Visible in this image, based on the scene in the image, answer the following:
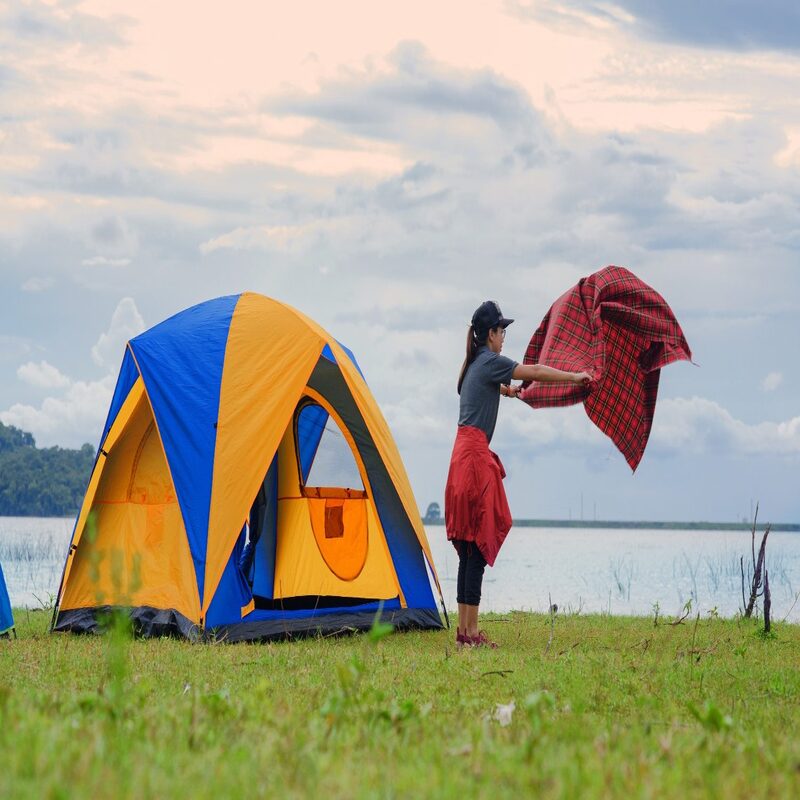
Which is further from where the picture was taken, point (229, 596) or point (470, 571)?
point (229, 596)

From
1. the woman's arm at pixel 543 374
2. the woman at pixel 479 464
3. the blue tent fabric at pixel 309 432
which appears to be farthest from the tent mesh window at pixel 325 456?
the woman's arm at pixel 543 374

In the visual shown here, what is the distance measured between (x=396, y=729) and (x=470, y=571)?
11.9ft

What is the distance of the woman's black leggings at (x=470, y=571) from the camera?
7.24m

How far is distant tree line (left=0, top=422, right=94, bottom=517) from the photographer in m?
45.7

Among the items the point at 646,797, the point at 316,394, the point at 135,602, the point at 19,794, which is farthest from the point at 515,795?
the point at 316,394

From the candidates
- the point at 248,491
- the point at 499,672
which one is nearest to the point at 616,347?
the point at 248,491

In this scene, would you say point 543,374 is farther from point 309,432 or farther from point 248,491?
point 309,432

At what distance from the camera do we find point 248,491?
7.80 m

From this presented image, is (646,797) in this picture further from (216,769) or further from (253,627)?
(253,627)

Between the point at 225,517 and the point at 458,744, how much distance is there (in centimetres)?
456

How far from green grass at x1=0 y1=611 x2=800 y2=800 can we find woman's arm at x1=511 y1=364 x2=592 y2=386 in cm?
185

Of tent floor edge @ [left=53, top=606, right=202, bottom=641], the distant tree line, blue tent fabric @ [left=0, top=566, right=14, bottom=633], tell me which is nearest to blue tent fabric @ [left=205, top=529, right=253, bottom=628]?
tent floor edge @ [left=53, top=606, right=202, bottom=641]

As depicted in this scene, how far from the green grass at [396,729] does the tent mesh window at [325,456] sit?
247 cm

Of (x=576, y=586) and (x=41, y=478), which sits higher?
(x=41, y=478)
